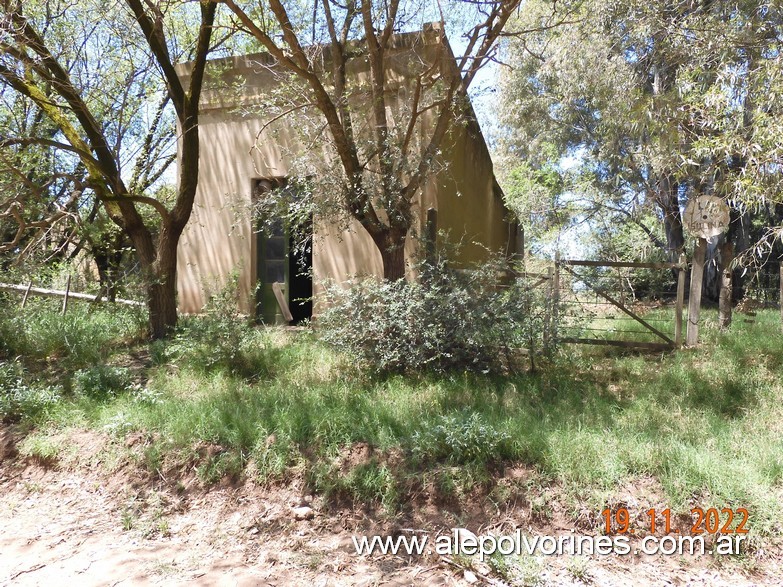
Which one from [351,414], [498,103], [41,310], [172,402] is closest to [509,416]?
[351,414]

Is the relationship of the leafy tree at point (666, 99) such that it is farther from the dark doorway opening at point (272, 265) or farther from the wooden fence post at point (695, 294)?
the dark doorway opening at point (272, 265)

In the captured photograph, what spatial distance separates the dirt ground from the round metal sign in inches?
182

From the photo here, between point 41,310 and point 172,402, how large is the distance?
4.46 m

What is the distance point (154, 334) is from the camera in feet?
29.0

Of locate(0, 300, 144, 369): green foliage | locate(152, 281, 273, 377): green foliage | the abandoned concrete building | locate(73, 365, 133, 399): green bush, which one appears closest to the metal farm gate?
the abandoned concrete building

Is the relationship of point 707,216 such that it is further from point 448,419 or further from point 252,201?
point 252,201

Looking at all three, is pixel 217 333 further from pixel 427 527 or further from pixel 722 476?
pixel 722 476

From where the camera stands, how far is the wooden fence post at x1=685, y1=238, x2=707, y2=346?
7898 mm

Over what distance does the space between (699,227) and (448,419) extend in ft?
15.7

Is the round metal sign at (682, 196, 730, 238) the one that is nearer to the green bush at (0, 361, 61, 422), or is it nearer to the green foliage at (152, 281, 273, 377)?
the green foliage at (152, 281, 273, 377)

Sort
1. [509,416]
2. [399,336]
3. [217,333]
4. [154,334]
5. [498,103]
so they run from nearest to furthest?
[509,416]
[399,336]
[217,333]
[154,334]
[498,103]

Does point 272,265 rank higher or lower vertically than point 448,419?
higher

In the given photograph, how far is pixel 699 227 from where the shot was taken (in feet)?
24.8

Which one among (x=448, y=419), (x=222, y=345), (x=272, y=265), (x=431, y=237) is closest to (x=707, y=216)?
(x=431, y=237)
